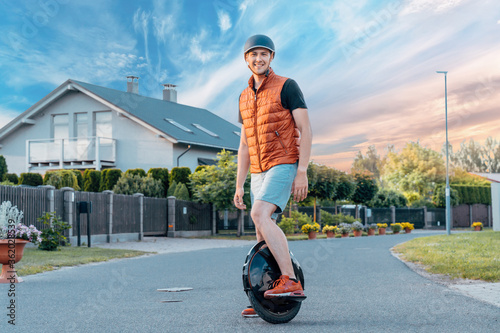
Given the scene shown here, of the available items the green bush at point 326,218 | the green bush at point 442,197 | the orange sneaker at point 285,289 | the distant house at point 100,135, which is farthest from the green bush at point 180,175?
the green bush at point 442,197

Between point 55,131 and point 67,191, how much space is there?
17379 mm

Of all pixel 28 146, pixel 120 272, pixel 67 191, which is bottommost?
pixel 120 272

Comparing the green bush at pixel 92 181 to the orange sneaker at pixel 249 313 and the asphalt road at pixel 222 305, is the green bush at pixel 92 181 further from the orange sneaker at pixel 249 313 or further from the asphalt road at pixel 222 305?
the orange sneaker at pixel 249 313

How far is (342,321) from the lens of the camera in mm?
4832

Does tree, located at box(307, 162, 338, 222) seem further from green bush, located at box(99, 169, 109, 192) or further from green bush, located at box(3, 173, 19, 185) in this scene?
green bush, located at box(3, 173, 19, 185)

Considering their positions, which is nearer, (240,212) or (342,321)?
(342,321)

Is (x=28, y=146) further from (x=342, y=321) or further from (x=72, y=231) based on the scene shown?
(x=342, y=321)

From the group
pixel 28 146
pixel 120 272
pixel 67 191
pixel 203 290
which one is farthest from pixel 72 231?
pixel 28 146

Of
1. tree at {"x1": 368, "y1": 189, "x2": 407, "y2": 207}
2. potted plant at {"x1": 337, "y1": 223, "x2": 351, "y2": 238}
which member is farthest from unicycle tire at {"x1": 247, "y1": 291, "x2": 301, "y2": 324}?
tree at {"x1": 368, "y1": 189, "x2": 407, "y2": 207}

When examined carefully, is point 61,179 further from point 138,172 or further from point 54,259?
point 54,259

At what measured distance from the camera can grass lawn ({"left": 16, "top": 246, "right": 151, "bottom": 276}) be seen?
10.8 m

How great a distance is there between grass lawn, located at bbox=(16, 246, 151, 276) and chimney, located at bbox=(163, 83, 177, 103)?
80.8 feet

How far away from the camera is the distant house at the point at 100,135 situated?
105 feet

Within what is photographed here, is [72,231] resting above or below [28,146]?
below
